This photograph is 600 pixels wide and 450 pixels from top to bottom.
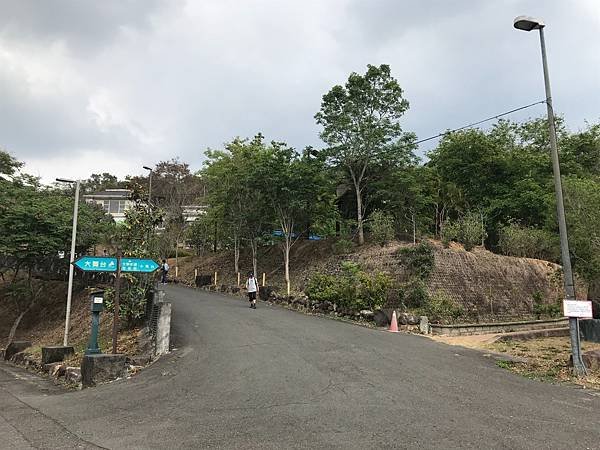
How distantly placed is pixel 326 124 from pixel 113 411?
2027cm

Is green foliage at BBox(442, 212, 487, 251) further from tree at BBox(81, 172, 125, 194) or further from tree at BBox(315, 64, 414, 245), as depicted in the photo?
tree at BBox(81, 172, 125, 194)

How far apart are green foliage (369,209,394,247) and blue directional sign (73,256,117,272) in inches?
569

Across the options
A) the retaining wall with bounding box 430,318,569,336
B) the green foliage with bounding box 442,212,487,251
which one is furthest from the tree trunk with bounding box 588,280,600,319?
the green foliage with bounding box 442,212,487,251

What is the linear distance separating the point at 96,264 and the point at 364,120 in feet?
57.4

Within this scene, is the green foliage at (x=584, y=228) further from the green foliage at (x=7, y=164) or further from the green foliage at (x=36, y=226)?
the green foliage at (x=7, y=164)

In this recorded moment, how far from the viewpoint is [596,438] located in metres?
5.71

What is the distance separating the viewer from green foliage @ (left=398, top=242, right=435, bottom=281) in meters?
19.0

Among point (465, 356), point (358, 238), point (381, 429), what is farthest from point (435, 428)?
point (358, 238)

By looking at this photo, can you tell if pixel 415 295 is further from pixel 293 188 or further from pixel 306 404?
pixel 306 404

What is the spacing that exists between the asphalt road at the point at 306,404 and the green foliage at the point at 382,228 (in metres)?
10.7

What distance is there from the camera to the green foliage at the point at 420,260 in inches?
749

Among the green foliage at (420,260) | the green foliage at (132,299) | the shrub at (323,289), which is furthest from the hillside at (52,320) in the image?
the green foliage at (420,260)

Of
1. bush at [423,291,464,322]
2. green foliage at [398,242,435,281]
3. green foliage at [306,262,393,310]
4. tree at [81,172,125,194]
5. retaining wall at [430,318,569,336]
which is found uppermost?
tree at [81,172,125,194]

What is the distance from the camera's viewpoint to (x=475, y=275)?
66.1 ft
